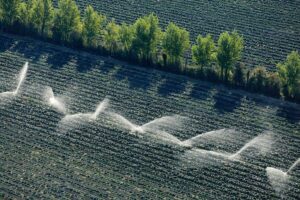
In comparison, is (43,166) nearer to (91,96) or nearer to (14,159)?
(14,159)

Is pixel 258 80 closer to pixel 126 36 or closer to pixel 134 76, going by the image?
pixel 134 76

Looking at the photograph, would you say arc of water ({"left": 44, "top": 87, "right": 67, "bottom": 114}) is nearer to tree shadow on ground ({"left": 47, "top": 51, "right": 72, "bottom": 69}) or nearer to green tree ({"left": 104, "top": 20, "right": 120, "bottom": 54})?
tree shadow on ground ({"left": 47, "top": 51, "right": 72, "bottom": 69})

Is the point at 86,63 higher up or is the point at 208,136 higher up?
the point at 86,63

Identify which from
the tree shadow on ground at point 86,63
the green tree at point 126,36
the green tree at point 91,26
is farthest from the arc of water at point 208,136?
the green tree at point 91,26

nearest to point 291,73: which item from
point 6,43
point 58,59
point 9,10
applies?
point 58,59

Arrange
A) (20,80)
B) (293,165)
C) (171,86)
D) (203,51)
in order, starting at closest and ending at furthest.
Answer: (293,165)
(171,86)
(203,51)
(20,80)

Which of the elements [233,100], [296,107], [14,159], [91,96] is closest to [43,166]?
[14,159]

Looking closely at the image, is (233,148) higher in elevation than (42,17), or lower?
lower
